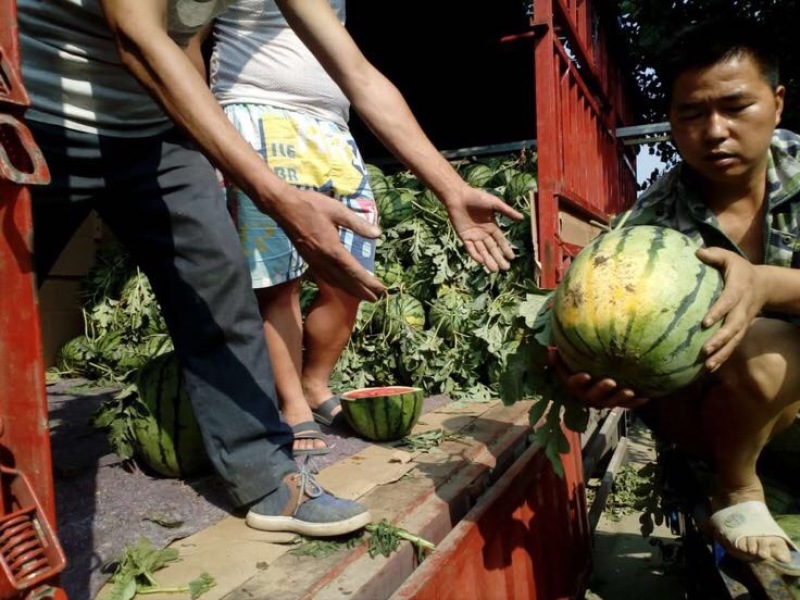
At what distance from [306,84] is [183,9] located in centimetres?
107

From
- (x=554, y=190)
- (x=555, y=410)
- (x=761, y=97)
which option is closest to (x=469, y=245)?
(x=555, y=410)

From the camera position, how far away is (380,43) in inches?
247

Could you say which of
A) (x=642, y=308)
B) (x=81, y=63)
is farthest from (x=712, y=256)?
(x=81, y=63)

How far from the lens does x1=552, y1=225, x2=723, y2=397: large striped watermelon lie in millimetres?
1630

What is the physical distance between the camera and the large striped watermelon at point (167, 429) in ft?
7.84

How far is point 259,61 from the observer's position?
2797 millimetres

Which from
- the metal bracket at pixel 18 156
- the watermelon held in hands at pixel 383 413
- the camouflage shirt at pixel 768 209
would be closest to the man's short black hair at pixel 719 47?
the camouflage shirt at pixel 768 209

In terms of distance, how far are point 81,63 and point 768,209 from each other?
7.02 ft

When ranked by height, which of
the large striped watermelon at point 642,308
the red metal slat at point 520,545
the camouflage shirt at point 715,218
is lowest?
the red metal slat at point 520,545

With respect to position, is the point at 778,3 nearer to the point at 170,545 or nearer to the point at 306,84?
the point at 306,84

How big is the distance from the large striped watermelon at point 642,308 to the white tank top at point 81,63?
1.30 m

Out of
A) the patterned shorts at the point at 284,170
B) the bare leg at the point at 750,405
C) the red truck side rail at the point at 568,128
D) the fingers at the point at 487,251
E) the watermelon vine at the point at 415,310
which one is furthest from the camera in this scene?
the watermelon vine at the point at 415,310

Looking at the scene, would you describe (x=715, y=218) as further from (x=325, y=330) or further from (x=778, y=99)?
(x=325, y=330)

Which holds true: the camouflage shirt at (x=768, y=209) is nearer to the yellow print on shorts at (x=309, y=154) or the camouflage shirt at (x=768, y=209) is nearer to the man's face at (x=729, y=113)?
the man's face at (x=729, y=113)
